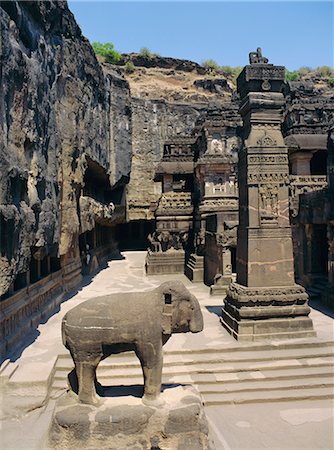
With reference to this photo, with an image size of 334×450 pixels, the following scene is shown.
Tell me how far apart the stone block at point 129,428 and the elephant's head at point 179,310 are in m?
1.03

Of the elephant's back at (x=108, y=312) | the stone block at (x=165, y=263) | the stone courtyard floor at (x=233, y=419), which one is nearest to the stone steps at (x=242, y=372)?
the stone courtyard floor at (x=233, y=419)

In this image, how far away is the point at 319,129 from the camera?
18859mm

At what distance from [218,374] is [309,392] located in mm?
1633

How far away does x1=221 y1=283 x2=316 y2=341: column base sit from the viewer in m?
7.98

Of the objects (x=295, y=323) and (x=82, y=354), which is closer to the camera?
(x=82, y=354)

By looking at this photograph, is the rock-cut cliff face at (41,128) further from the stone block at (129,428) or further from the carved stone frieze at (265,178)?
the carved stone frieze at (265,178)

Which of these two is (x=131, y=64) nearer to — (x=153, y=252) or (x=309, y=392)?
(x=153, y=252)

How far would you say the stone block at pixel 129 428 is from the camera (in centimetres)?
445

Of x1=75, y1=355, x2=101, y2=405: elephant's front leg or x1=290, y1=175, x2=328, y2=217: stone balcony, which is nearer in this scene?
x1=75, y1=355, x2=101, y2=405: elephant's front leg

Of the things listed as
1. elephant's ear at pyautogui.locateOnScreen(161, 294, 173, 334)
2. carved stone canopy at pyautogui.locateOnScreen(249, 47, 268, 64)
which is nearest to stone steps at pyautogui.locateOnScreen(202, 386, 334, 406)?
elephant's ear at pyautogui.locateOnScreen(161, 294, 173, 334)

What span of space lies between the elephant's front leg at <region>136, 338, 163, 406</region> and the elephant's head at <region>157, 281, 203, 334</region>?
322 mm

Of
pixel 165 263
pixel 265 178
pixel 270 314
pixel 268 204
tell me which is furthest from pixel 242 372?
pixel 165 263

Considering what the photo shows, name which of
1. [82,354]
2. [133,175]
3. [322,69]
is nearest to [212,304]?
[82,354]

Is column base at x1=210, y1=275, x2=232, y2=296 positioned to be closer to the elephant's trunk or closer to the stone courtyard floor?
the stone courtyard floor
